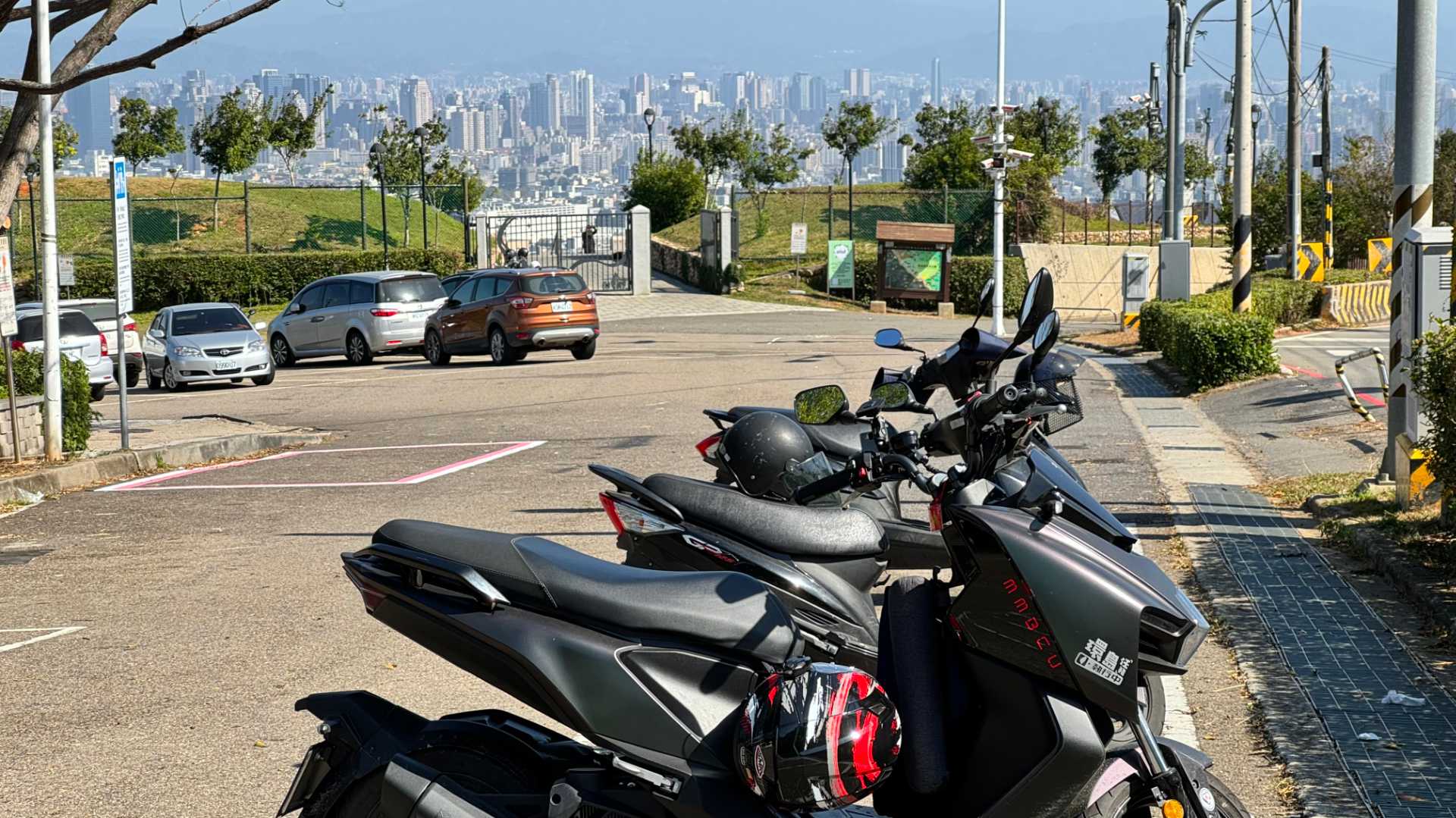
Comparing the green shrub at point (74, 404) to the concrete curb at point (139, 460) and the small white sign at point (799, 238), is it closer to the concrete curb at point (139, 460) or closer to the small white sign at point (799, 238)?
the concrete curb at point (139, 460)

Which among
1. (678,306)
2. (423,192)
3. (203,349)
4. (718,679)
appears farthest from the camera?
(423,192)

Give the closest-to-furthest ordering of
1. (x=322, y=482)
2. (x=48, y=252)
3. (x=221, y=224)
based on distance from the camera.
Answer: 1. (x=322, y=482)
2. (x=48, y=252)
3. (x=221, y=224)

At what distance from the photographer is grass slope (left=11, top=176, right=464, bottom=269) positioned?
139 feet

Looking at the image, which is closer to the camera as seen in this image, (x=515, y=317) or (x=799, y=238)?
(x=515, y=317)

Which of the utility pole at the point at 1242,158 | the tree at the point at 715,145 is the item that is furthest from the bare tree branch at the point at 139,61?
the tree at the point at 715,145

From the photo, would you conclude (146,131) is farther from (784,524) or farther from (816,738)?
(816,738)

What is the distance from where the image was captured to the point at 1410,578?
745 centimetres

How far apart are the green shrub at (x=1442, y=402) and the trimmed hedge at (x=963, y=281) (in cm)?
3234

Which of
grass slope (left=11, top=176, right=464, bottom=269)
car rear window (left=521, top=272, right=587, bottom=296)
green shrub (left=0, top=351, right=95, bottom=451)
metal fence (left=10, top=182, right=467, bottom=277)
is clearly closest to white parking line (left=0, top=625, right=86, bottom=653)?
green shrub (left=0, top=351, right=95, bottom=451)

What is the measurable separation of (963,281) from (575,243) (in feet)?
49.9

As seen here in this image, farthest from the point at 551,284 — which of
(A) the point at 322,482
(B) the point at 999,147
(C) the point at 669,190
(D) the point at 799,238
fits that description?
(C) the point at 669,190

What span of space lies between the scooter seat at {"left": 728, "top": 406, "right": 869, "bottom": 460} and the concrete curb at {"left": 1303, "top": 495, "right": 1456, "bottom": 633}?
2.84m

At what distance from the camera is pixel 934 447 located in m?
4.15

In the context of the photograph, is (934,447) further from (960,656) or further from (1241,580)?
(1241,580)
